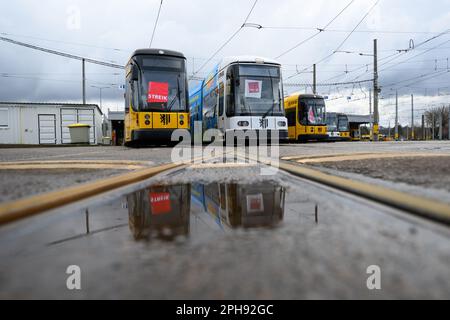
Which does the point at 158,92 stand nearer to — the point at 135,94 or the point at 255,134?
the point at 135,94

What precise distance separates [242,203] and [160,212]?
39cm

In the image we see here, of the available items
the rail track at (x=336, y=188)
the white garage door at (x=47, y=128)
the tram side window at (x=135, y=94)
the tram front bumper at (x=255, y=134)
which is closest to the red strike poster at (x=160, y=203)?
the rail track at (x=336, y=188)

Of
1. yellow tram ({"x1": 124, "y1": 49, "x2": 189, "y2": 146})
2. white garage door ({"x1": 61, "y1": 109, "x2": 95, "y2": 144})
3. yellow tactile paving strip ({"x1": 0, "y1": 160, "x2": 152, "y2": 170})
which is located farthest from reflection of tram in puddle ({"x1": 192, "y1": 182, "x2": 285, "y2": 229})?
white garage door ({"x1": 61, "y1": 109, "x2": 95, "y2": 144})

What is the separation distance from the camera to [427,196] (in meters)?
1.44

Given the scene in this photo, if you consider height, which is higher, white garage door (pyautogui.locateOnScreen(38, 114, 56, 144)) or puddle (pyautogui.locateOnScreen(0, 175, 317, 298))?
white garage door (pyautogui.locateOnScreen(38, 114, 56, 144))

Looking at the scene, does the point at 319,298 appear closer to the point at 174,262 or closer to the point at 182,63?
the point at 174,262

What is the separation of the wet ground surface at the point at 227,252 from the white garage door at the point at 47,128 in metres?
25.3

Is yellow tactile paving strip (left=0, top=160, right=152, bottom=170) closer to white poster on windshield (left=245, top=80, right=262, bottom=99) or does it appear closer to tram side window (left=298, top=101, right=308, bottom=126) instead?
white poster on windshield (left=245, top=80, right=262, bottom=99)

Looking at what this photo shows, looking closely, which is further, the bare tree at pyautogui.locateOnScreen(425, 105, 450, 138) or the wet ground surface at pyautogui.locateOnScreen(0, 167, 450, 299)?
the bare tree at pyautogui.locateOnScreen(425, 105, 450, 138)

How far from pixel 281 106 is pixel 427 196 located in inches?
411

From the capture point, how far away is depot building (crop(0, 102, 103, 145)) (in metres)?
23.1

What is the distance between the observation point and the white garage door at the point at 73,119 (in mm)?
24328

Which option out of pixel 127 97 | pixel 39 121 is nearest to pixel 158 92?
pixel 127 97

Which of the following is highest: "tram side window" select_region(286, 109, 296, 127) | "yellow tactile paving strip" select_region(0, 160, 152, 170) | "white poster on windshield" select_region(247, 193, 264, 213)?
"tram side window" select_region(286, 109, 296, 127)
